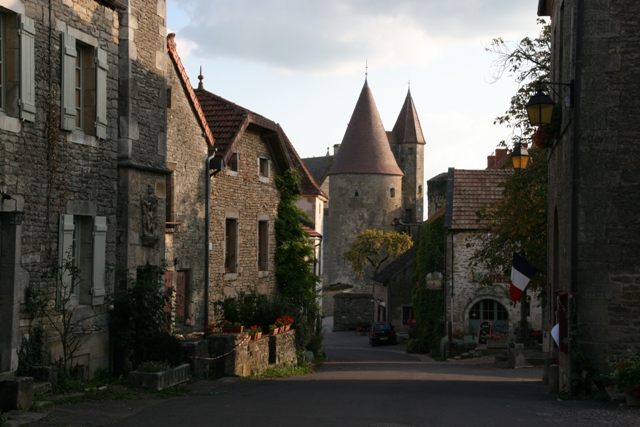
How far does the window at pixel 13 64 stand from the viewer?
423 inches

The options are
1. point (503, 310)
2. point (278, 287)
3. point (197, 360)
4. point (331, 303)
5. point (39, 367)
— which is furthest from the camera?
point (331, 303)

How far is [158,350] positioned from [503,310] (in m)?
19.9

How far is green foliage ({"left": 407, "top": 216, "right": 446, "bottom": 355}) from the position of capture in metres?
32.6

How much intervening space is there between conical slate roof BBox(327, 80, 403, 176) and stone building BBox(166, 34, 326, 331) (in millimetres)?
50885

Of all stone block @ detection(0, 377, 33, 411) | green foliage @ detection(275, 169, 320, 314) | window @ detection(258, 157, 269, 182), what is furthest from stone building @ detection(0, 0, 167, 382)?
green foliage @ detection(275, 169, 320, 314)

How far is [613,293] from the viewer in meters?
11.7

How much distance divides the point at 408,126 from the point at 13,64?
78.3 metres

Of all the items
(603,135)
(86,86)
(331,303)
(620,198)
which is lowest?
(331,303)

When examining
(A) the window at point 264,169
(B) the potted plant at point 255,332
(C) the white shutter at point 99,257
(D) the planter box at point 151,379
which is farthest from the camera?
(A) the window at point 264,169

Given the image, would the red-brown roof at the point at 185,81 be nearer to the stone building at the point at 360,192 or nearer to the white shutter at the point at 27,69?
the white shutter at the point at 27,69

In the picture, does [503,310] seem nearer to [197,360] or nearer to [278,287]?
[278,287]

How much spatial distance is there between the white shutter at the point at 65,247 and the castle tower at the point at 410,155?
225 feet

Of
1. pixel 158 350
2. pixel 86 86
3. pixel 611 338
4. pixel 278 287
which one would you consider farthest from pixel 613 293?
pixel 278 287

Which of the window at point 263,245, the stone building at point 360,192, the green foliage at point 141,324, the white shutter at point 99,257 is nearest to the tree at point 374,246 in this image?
the stone building at point 360,192
